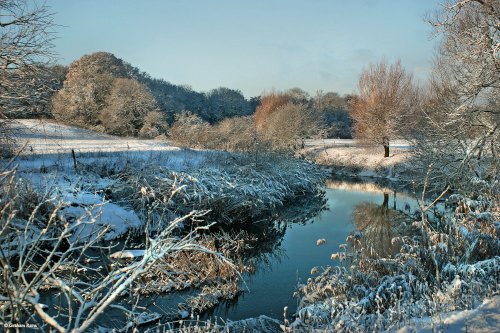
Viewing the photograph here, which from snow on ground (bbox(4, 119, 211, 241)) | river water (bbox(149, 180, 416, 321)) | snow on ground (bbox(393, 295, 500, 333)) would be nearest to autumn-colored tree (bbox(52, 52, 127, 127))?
snow on ground (bbox(4, 119, 211, 241))

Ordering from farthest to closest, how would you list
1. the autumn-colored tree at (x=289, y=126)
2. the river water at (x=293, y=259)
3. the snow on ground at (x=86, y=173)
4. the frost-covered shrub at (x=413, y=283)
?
the autumn-colored tree at (x=289, y=126) < the snow on ground at (x=86, y=173) < the river water at (x=293, y=259) < the frost-covered shrub at (x=413, y=283)

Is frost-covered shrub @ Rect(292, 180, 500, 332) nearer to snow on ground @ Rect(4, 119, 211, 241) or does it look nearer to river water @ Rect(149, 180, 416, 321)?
river water @ Rect(149, 180, 416, 321)

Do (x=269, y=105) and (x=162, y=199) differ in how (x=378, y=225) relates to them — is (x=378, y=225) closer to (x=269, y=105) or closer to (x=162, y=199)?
(x=162, y=199)

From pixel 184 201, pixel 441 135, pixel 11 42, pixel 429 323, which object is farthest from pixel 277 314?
pixel 441 135

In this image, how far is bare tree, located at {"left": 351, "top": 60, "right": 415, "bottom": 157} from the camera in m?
25.2

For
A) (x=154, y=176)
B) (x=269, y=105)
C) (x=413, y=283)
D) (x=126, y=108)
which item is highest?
(x=269, y=105)

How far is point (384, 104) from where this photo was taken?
25.6m

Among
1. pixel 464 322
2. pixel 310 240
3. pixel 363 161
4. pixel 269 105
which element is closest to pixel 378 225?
pixel 310 240

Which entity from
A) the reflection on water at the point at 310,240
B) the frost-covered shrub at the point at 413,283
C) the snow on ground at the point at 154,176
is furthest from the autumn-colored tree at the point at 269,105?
the frost-covered shrub at the point at 413,283

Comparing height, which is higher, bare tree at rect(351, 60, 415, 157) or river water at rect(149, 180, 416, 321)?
bare tree at rect(351, 60, 415, 157)

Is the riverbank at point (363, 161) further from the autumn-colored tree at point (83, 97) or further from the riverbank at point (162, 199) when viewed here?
the autumn-colored tree at point (83, 97)

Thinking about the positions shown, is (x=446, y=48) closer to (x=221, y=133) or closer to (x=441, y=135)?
(x=441, y=135)

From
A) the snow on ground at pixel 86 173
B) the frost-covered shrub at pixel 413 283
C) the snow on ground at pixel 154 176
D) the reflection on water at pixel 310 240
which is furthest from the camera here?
the snow on ground at pixel 154 176

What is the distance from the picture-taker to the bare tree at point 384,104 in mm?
25203
